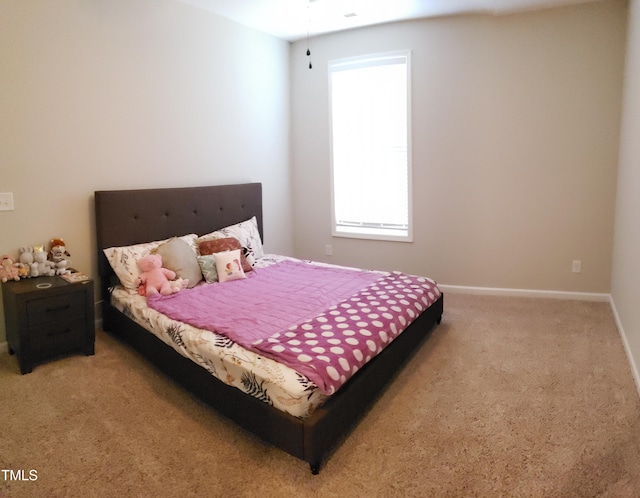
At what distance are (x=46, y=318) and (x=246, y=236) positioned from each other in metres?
1.76

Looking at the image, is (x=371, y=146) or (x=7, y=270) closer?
(x=7, y=270)

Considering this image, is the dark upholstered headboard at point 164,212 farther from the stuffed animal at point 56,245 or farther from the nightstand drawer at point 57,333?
the nightstand drawer at point 57,333

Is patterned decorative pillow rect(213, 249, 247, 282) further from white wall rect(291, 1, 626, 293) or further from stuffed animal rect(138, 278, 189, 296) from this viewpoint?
white wall rect(291, 1, 626, 293)

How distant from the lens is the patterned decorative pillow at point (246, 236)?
12.9ft

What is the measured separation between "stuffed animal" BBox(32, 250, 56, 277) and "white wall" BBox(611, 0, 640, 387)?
3681 millimetres

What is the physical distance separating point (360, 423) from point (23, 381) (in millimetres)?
1997

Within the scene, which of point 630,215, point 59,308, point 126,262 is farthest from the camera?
point 126,262

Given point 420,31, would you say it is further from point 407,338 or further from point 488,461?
point 488,461

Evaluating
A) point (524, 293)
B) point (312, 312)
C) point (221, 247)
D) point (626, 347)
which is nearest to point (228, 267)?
point (221, 247)

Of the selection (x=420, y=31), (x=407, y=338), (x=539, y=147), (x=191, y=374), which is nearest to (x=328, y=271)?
(x=407, y=338)

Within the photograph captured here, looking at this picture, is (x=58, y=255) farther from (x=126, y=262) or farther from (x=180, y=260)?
(x=180, y=260)

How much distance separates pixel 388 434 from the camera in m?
2.17

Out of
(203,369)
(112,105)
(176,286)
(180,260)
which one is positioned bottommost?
(203,369)

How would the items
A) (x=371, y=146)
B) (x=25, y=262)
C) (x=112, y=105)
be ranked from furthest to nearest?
1. (x=371, y=146)
2. (x=112, y=105)
3. (x=25, y=262)
